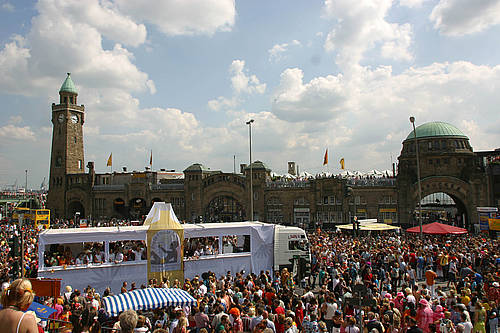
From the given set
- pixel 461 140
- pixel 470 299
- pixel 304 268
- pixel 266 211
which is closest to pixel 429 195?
pixel 461 140

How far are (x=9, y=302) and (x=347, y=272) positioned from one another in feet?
51.4

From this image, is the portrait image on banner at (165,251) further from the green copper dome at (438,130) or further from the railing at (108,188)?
the railing at (108,188)

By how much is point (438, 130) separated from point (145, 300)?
158 feet

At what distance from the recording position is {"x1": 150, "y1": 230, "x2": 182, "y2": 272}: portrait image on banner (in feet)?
58.3

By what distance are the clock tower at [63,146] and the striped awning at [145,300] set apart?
61183 millimetres

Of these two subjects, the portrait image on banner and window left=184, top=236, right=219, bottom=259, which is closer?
the portrait image on banner

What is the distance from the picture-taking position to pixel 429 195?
4766cm

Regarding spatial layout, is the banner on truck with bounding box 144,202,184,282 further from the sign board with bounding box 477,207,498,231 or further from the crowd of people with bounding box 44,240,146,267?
the sign board with bounding box 477,207,498,231

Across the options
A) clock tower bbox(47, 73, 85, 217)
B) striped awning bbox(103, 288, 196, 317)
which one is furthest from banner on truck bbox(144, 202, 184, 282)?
clock tower bbox(47, 73, 85, 217)

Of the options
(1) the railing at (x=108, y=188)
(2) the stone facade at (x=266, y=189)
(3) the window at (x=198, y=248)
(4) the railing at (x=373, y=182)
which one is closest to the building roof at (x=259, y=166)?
(2) the stone facade at (x=266, y=189)

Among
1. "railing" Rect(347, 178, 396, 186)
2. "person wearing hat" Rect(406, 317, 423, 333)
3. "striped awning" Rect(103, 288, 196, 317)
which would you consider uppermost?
"railing" Rect(347, 178, 396, 186)

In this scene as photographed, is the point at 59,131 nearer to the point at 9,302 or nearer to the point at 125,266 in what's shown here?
the point at 125,266

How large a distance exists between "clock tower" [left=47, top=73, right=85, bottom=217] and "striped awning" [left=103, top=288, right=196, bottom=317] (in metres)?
61.2

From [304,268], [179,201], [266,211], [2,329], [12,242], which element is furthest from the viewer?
[179,201]
